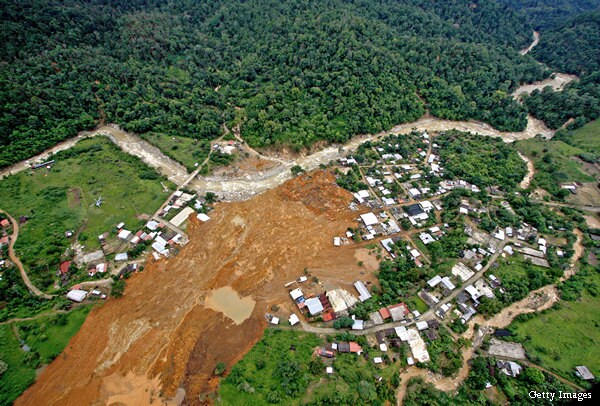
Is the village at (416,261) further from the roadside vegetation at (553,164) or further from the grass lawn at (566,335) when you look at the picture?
the roadside vegetation at (553,164)

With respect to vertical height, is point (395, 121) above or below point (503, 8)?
below

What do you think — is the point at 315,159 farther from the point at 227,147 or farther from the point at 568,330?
the point at 568,330

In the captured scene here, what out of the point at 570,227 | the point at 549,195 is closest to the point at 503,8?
the point at 549,195

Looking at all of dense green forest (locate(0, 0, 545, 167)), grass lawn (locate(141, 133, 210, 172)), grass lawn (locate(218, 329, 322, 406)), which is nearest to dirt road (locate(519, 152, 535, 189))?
dense green forest (locate(0, 0, 545, 167))

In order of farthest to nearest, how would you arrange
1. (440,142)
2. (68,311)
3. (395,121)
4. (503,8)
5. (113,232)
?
(503,8)
(395,121)
(440,142)
(113,232)
(68,311)

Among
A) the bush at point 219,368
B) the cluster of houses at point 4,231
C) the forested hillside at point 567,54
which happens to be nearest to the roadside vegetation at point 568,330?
the bush at point 219,368

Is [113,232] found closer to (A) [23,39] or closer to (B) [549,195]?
(A) [23,39]

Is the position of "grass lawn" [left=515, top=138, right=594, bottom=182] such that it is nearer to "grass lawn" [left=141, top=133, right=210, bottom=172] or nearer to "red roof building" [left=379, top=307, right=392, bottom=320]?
"red roof building" [left=379, top=307, right=392, bottom=320]
